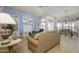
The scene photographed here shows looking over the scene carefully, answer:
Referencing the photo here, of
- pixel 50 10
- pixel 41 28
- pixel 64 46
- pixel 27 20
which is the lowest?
pixel 64 46

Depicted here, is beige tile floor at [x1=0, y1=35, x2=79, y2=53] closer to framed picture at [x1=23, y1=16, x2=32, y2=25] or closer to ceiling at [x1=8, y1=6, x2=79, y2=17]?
framed picture at [x1=23, y1=16, x2=32, y2=25]

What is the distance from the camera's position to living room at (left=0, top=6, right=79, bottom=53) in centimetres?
235

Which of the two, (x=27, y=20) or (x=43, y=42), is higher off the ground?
(x=27, y=20)

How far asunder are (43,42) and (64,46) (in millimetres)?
455

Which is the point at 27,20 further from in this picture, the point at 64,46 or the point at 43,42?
the point at 64,46

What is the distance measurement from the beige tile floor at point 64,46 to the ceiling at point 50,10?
52 cm

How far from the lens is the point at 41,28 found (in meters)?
2.41

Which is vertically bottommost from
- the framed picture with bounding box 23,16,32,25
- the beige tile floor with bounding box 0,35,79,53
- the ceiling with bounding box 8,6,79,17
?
the beige tile floor with bounding box 0,35,79,53

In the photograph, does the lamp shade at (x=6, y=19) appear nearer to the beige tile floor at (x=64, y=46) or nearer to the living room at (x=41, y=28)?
the living room at (x=41, y=28)

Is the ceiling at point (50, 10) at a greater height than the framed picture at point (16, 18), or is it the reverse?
the ceiling at point (50, 10)

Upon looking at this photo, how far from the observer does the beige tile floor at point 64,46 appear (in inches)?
93.8

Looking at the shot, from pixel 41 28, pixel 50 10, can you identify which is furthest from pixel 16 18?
pixel 50 10

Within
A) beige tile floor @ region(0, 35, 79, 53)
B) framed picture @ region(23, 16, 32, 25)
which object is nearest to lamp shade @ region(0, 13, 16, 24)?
framed picture @ region(23, 16, 32, 25)

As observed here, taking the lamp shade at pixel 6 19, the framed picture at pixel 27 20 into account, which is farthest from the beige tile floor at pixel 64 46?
the lamp shade at pixel 6 19
